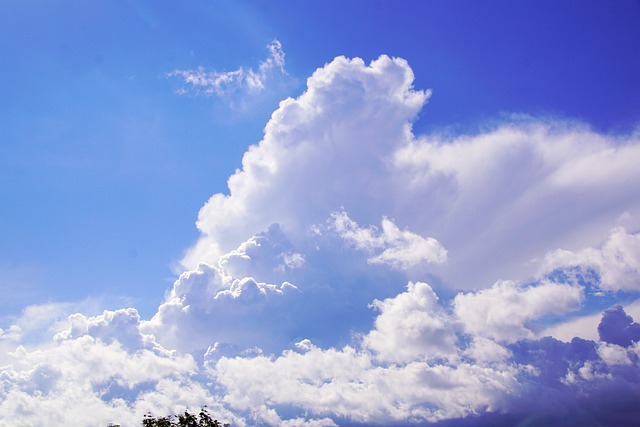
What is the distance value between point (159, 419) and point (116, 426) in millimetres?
7624

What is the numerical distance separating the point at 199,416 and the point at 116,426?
14971 millimetres

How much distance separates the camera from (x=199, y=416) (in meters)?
98.6

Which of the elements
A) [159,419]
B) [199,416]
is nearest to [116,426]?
[159,419]

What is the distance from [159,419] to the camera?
9638cm

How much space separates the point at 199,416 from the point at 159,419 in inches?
291

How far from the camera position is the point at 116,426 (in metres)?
94.5

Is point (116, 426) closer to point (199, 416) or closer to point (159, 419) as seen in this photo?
point (159, 419)
